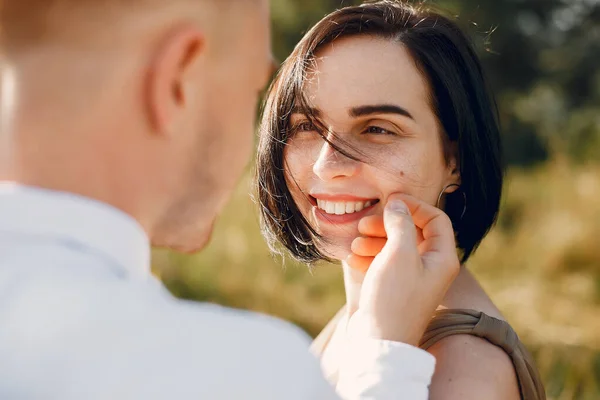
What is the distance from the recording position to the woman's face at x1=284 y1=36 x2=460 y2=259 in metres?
1.91

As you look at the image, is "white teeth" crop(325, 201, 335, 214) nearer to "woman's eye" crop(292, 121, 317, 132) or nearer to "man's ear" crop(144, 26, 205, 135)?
"woman's eye" crop(292, 121, 317, 132)

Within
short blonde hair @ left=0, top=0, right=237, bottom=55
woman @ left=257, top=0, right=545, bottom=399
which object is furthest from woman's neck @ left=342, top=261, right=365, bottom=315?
short blonde hair @ left=0, top=0, right=237, bottom=55

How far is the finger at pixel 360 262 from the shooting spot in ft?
6.21

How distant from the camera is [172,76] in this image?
3.34 ft

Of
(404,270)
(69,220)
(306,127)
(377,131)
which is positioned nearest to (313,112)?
(306,127)

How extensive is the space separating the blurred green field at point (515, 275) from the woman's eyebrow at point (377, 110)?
3127 millimetres

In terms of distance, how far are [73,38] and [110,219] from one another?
227 mm

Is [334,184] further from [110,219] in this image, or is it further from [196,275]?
[196,275]

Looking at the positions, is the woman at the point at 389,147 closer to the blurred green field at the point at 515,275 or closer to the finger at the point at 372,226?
the finger at the point at 372,226

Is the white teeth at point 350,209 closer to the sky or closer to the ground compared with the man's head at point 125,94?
closer to the ground

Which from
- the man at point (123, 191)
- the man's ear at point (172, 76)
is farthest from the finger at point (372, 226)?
the man's ear at point (172, 76)

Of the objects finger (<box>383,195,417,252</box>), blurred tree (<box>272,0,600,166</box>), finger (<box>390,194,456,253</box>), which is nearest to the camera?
finger (<box>383,195,417,252</box>)

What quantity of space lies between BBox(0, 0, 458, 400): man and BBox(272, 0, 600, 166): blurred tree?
10842 millimetres

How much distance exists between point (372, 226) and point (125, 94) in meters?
0.94
